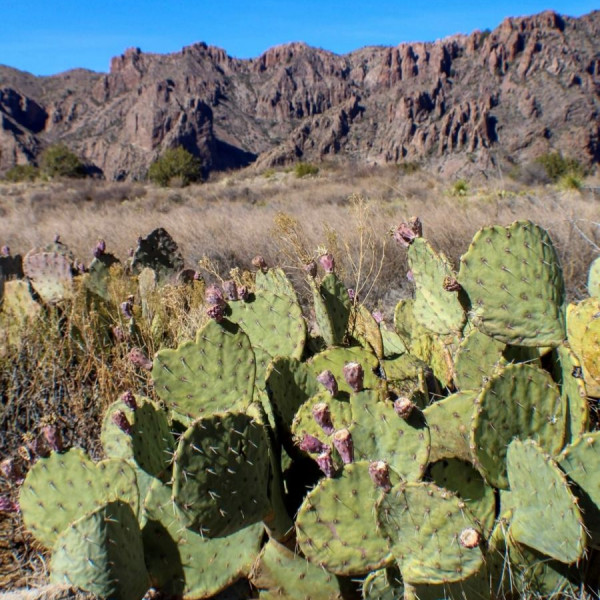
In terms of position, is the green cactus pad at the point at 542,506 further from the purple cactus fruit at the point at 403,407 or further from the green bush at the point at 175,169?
the green bush at the point at 175,169

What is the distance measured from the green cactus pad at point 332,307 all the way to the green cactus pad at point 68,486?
93 cm

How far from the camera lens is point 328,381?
5.30 feet

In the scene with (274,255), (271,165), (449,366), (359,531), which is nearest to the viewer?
(359,531)

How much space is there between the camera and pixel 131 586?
1.66m

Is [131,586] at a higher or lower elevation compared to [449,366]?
lower

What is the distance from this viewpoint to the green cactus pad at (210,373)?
6.36 ft

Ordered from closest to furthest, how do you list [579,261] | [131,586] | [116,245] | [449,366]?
[131,586]
[449,366]
[579,261]
[116,245]

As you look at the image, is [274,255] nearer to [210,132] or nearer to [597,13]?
[210,132]

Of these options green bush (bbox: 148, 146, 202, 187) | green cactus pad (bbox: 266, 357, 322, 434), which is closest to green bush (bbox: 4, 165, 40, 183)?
green bush (bbox: 148, 146, 202, 187)

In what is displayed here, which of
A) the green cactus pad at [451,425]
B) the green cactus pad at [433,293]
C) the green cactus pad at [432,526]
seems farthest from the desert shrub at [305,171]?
the green cactus pad at [432,526]

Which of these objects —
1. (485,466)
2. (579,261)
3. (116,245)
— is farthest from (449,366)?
(116,245)

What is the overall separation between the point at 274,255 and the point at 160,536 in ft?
16.4

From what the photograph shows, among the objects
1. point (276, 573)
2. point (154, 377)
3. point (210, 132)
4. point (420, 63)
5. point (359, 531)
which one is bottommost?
point (276, 573)

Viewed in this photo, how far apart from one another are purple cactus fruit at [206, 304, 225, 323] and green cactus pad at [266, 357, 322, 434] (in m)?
0.23
